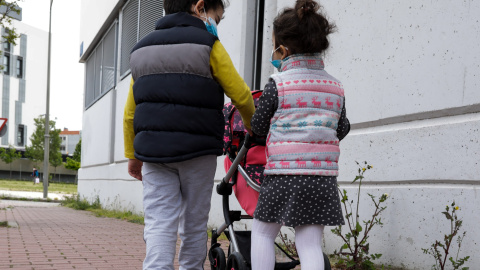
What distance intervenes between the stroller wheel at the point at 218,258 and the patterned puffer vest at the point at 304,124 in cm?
88

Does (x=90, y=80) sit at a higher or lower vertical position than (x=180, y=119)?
higher

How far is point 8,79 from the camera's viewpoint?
2530 inches

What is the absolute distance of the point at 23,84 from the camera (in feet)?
220

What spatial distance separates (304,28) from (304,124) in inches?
18.3

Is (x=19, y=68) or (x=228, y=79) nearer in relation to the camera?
(x=228, y=79)

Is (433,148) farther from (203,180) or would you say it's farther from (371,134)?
(203,180)

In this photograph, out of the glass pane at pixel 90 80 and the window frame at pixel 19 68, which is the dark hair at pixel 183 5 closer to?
the glass pane at pixel 90 80

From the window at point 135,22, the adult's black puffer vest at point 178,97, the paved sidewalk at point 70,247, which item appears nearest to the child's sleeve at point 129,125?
the adult's black puffer vest at point 178,97

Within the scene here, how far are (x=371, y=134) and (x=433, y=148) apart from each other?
732 mm

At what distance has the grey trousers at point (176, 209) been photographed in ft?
9.41

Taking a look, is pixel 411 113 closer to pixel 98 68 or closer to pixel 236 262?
pixel 236 262

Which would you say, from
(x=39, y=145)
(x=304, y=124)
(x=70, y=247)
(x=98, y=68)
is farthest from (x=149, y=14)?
(x=39, y=145)

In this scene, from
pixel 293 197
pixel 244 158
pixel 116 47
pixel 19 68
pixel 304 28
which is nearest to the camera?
pixel 293 197

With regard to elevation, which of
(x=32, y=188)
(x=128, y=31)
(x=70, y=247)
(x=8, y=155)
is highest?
(x=128, y=31)
